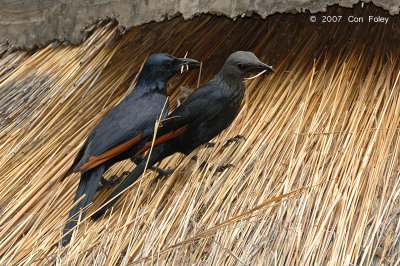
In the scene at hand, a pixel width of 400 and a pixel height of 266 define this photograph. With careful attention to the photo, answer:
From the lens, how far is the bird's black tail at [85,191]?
2.17 meters

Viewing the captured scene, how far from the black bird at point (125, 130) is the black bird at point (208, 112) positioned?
0.07 metres

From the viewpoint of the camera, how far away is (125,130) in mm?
2279

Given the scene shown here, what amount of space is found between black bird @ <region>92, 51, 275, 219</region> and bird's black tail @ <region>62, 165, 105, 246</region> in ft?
0.57

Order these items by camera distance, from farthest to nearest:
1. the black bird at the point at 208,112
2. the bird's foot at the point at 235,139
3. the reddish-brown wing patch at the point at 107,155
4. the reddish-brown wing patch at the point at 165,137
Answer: the bird's foot at the point at 235,139, the black bird at the point at 208,112, the reddish-brown wing patch at the point at 165,137, the reddish-brown wing patch at the point at 107,155

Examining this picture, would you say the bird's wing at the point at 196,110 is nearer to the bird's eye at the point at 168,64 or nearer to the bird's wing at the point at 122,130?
the bird's wing at the point at 122,130

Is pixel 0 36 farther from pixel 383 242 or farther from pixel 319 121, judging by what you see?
pixel 383 242

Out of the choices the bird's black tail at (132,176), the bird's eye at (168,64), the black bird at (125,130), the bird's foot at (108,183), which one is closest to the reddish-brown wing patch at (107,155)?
the black bird at (125,130)

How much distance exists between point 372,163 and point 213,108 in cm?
60

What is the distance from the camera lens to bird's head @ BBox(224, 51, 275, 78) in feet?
7.86

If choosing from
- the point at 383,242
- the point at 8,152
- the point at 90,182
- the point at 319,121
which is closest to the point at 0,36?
the point at 8,152

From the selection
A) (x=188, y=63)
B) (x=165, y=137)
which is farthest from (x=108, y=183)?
(x=188, y=63)

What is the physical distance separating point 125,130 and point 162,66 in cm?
38

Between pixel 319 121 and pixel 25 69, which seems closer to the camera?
pixel 319 121

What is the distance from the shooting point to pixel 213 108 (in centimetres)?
241
